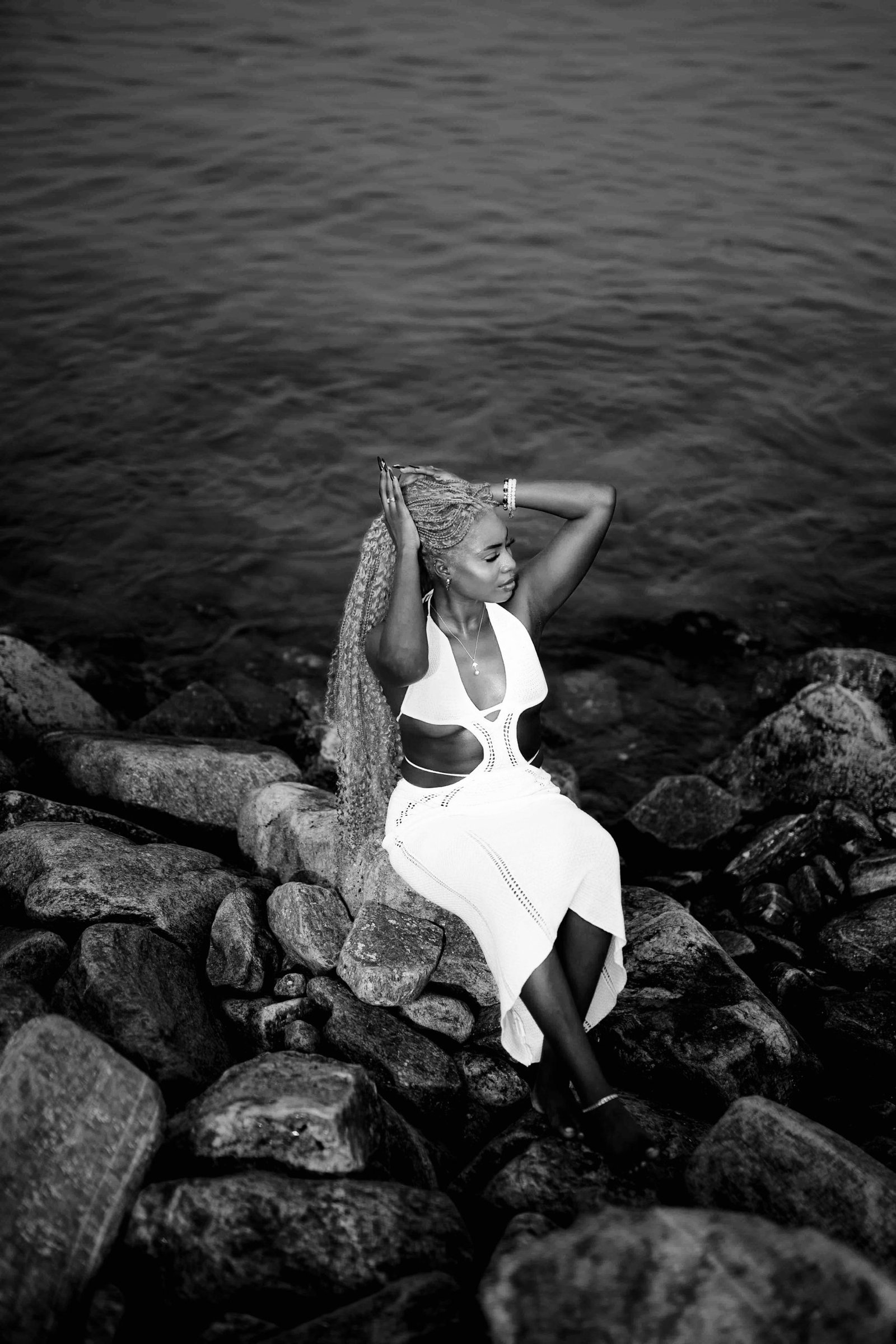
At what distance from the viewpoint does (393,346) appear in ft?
46.3

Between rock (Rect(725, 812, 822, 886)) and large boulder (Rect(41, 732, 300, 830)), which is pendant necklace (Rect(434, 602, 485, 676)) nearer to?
large boulder (Rect(41, 732, 300, 830))

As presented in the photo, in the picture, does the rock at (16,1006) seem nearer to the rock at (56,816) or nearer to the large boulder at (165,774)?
the rock at (56,816)

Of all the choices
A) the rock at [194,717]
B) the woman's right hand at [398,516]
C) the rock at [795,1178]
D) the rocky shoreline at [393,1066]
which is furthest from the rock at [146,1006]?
the rock at [194,717]

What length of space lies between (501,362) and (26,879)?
10.1 m

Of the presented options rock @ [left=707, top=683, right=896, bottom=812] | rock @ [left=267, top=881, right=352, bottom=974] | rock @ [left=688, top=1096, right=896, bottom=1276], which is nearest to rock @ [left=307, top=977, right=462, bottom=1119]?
rock @ [left=267, top=881, right=352, bottom=974]

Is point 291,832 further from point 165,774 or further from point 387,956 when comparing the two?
point 387,956

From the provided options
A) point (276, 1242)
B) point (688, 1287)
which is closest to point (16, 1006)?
point (276, 1242)

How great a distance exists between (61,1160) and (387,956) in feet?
5.59

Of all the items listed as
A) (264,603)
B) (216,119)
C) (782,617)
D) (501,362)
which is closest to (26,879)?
(264,603)

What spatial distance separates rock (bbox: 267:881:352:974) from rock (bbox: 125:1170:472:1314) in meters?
1.50

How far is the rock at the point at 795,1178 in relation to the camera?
10.9 ft

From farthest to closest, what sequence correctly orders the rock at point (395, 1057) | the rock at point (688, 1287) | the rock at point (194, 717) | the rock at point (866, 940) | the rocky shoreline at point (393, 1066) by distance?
the rock at point (194, 717), the rock at point (866, 940), the rock at point (395, 1057), the rocky shoreline at point (393, 1066), the rock at point (688, 1287)

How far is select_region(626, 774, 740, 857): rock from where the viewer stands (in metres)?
6.70

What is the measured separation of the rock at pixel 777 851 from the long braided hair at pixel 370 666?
6.85ft
